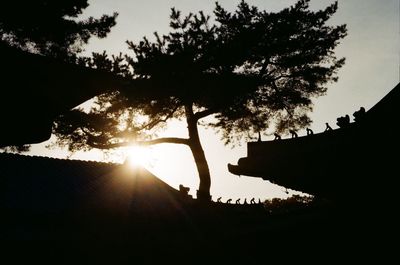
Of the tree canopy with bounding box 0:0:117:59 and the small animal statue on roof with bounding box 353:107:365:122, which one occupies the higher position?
the tree canopy with bounding box 0:0:117:59

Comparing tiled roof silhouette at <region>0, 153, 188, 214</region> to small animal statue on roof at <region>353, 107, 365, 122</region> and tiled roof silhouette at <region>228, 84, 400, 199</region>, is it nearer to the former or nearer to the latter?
tiled roof silhouette at <region>228, 84, 400, 199</region>

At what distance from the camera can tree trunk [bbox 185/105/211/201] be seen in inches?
690

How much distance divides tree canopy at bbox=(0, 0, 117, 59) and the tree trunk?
6.29 metres

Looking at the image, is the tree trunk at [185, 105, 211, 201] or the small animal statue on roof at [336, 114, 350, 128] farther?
the tree trunk at [185, 105, 211, 201]

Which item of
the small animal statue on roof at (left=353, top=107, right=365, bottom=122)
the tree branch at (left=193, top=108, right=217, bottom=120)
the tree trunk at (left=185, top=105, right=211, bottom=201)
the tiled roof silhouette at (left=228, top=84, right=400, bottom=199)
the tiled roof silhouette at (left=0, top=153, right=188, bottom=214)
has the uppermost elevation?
the tree branch at (left=193, top=108, right=217, bottom=120)

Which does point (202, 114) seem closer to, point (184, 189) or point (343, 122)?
point (184, 189)

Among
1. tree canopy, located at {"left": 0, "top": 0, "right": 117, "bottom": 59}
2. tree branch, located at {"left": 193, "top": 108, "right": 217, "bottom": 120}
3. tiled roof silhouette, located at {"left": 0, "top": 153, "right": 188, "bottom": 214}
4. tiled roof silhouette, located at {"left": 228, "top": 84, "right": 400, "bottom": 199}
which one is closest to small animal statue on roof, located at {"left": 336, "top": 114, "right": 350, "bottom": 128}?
tiled roof silhouette, located at {"left": 228, "top": 84, "right": 400, "bottom": 199}

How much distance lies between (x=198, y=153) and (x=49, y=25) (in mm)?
10338

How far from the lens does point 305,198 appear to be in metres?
22.3

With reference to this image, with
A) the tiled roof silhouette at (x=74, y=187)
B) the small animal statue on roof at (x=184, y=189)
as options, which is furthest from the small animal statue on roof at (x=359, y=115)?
the small animal statue on roof at (x=184, y=189)

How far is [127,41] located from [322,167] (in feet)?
44.9

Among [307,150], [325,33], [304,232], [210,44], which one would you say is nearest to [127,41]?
[210,44]

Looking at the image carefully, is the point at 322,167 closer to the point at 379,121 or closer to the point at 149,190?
the point at 379,121

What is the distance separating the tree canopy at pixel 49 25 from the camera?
6.86 m
